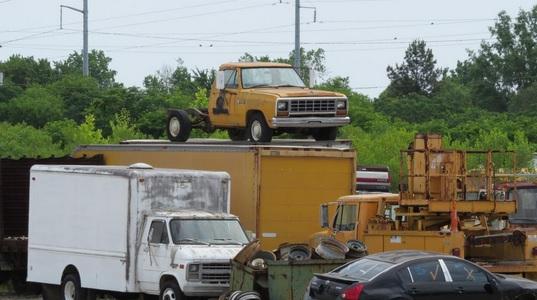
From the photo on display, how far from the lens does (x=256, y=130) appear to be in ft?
96.3

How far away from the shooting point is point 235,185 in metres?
26.5

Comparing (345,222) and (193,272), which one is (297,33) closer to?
(345,222)

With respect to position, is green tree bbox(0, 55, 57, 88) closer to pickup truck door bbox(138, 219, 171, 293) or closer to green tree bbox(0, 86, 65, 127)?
green tree bbox(0, 86, 65, 127)

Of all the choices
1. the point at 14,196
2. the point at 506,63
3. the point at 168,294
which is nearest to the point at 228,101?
the point at 14,196

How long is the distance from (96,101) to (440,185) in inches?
1603

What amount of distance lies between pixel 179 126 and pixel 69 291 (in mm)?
7002

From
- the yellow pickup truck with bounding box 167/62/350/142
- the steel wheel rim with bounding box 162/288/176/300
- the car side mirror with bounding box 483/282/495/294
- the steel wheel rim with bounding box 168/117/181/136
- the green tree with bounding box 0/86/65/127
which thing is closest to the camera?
the car side mirror with bounding box 483/282/495/294

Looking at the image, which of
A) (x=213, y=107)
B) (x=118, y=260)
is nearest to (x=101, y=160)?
(x=213, y=107)

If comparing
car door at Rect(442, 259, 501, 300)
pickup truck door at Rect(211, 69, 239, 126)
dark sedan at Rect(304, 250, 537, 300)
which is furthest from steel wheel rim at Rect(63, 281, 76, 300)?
car door at Rect(442, 259, 501, 300)

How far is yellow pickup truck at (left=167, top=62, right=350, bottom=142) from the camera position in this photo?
28.6 m

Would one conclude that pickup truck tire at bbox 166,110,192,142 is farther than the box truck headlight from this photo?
Yes

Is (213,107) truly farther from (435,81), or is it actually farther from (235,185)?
(435,81)

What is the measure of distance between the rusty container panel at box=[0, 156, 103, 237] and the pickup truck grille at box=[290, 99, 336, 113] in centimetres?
597

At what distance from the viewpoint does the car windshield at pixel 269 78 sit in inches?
1172
